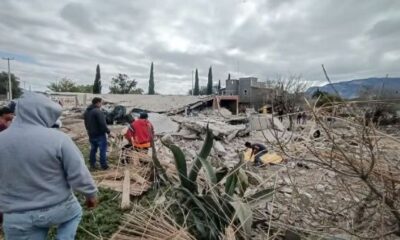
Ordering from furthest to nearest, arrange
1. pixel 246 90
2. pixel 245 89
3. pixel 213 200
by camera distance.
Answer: pixel 245 89
pixel 246 90
pixel 213 200

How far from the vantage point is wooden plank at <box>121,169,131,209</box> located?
426 centimetres

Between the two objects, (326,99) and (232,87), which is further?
(232,87)

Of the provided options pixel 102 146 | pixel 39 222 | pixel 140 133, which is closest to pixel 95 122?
pixel 102 146

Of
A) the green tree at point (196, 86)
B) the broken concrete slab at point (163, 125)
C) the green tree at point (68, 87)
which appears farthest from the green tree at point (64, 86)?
the broken concrete slab at point (163, 125)

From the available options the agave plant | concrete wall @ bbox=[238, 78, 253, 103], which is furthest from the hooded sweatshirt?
concrete wall @ bbox=[238, 78, 253, 103]

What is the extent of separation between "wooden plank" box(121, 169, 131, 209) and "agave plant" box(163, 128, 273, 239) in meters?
0.87

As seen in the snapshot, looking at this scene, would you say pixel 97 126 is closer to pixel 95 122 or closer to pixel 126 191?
pixel 95 122

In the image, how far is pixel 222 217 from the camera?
3.35 metres

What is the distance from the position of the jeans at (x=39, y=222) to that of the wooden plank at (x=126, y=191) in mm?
1875

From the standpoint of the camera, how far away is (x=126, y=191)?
4605 millimetres

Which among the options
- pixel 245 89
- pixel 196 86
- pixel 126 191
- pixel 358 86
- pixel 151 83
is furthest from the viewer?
pixel 196 86

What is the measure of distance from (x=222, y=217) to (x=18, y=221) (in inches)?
78.5

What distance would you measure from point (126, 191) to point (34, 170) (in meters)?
2.56

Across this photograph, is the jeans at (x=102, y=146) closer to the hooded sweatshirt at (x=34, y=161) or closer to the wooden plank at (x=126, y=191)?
the wooden plank at (x=126, y=191)
